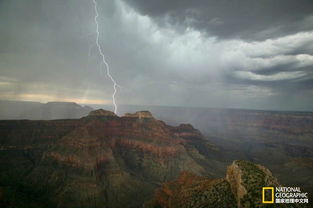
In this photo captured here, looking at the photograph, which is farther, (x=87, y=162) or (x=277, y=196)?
(x=87, y=162)

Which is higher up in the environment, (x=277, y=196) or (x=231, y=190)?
(x=277, y=196)

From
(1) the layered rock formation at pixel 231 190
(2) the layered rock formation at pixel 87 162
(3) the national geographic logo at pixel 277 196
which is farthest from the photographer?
(2) the layered rock formation at pixel 87 162

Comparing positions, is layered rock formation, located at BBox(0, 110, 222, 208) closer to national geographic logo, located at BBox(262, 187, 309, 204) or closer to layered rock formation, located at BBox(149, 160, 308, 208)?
layered rock formation, located at BBox(149, 160, 308, 208)

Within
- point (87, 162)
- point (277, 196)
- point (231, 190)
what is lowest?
point (87, 162)

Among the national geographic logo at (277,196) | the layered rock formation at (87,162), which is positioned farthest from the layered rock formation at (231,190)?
the layered rock formation at (87,162)

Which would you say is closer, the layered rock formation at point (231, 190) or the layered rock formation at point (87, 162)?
the layered rock formation at point (231, 190)

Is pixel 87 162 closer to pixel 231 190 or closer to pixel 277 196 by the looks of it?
pixel 231 190

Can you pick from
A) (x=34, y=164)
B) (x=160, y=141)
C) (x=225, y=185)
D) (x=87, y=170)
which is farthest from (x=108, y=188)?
(x=225, y=185)

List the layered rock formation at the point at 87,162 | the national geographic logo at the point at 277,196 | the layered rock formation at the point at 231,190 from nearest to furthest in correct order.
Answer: the national geographic logo at the point at 277,196 < the layered rock formation at the point at 231,190 < the layered rock formation at the point at 87,162

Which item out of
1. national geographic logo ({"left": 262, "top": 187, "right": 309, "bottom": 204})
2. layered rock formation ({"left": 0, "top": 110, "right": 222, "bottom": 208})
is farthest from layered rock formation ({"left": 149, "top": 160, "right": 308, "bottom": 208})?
layered rock formation ({"left": 0, "top": 110, "right": 222, "bottom": 208})

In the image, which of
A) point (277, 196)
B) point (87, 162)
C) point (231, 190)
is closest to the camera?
point (277, 196)

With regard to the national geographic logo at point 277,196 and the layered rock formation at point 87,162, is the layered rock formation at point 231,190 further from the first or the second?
the layered rock formation at point 87,162

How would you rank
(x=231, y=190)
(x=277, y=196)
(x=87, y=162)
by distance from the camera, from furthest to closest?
(x=87, y=162)
(x=231, y=190)
(x=277, y=196)

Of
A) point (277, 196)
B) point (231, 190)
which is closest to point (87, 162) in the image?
point (231, 190)
